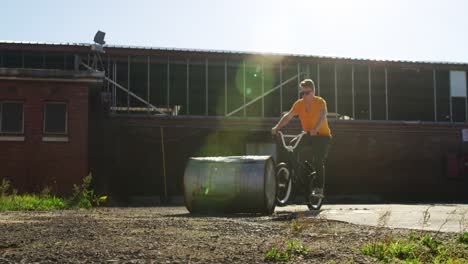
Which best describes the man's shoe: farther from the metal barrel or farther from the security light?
the security light

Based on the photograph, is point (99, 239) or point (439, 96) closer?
point (99, 239)

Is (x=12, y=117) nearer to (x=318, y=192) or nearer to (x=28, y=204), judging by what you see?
(x=28, y=204)

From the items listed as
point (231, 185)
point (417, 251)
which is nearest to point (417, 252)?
point (417, 251)

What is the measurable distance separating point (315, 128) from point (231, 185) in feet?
4.41

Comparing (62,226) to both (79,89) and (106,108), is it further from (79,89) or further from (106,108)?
(106,108)

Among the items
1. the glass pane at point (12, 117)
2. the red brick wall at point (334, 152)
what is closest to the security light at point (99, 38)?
the red brick wall at point (334, 152)

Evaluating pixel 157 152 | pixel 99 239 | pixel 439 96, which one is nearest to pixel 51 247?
pixel 99 239

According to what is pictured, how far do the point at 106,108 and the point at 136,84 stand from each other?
2403mm

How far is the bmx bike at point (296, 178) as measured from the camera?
26.2 ft

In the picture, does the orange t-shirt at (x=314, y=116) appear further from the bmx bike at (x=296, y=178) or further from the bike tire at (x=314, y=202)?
the bike tire at (x=314, y=202)

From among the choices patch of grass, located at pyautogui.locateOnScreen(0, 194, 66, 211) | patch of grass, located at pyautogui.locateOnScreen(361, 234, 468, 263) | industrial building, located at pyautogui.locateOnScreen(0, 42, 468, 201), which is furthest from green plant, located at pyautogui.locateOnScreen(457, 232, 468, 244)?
industrial building, located at pyautogui.locateOnScreen(0, 42, 468, 201)

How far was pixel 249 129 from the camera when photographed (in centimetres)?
2530

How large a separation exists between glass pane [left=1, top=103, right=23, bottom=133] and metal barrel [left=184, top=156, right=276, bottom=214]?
1308 cm

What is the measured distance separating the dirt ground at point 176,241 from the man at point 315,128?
2.52 meters
